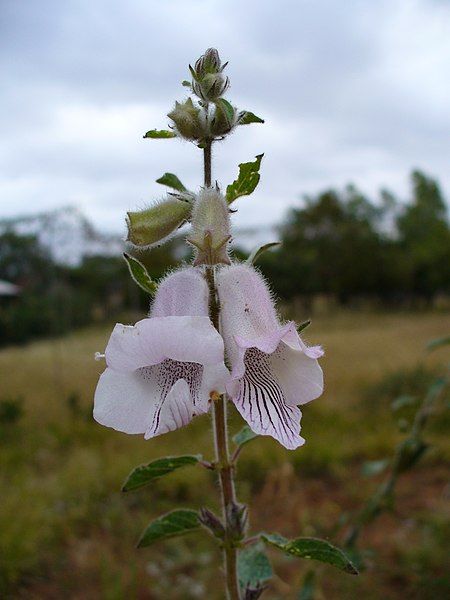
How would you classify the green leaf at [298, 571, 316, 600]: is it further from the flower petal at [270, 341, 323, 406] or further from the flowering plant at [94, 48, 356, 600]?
the flower petal at [270, 341, 323, 406]

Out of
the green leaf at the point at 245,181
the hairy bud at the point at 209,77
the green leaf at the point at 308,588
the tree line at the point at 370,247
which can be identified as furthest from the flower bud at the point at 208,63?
the tree line at the point at 370,247

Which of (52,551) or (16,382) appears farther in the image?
(16,382)

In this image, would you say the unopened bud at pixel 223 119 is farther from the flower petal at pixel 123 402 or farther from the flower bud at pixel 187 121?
the flower petal at pixel 123 402

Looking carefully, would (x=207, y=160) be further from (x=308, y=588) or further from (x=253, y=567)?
(x=308, y=588)

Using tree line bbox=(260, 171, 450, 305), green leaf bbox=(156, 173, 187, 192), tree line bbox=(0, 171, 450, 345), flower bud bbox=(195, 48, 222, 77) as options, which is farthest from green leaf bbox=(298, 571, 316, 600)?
tree line bbox=(260, 171, 450, 305)

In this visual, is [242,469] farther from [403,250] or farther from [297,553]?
[403,250]

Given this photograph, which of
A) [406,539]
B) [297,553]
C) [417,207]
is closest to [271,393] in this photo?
[297,553]

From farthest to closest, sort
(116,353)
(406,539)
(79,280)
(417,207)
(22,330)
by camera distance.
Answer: (417,207), (79,280), (22,330), (406,539), (116,353)
